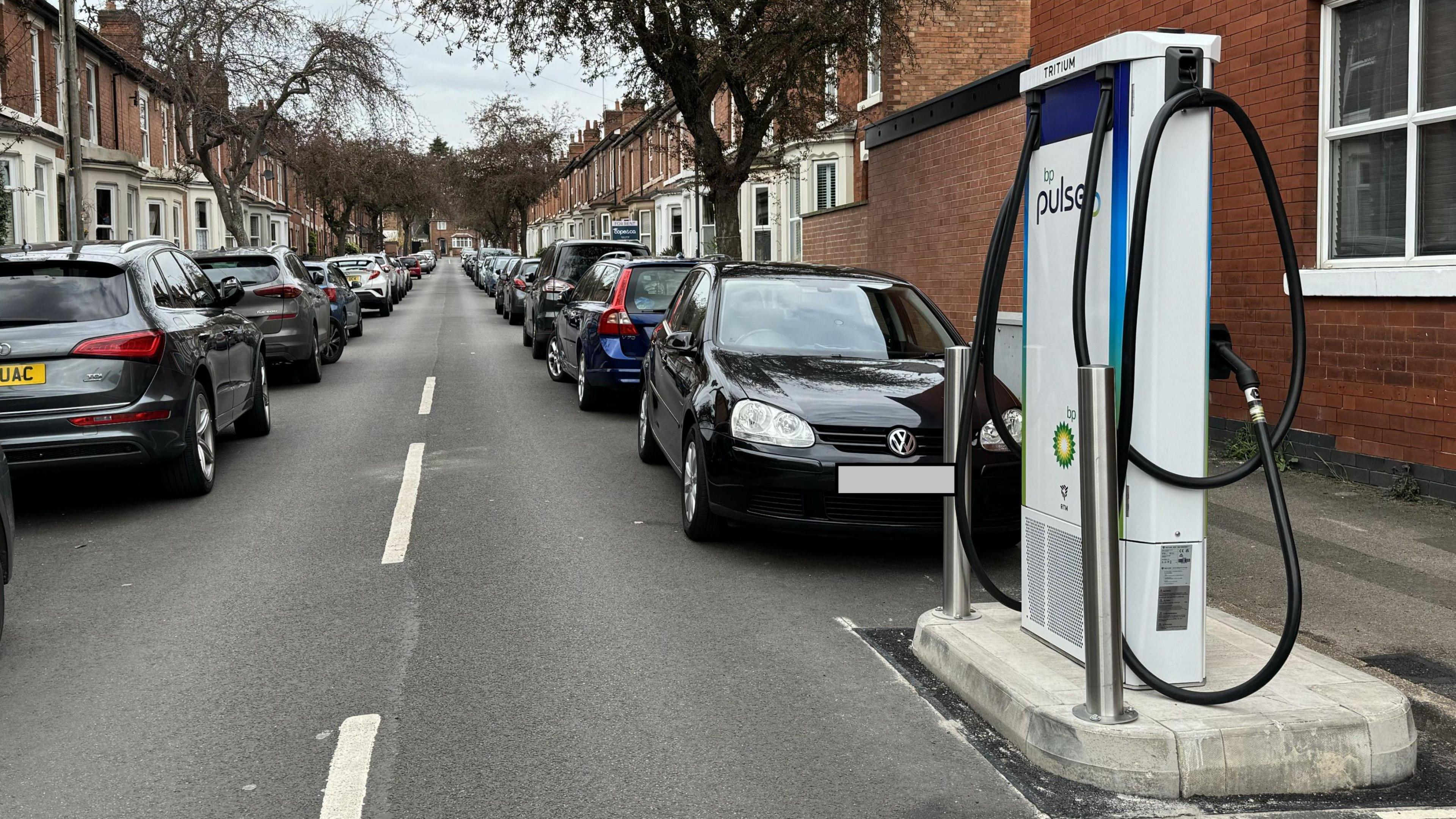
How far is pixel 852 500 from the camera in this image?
6.36m

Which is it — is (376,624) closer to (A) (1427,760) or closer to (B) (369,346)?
(A) (1427,760)

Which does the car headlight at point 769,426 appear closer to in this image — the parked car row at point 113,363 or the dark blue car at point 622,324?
the parked car row at point 113,363

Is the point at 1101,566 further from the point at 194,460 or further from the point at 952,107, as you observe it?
the point at 952,107

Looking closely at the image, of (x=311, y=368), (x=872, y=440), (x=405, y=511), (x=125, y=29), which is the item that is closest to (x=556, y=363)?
(x=311, y=368)

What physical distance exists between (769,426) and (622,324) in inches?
239

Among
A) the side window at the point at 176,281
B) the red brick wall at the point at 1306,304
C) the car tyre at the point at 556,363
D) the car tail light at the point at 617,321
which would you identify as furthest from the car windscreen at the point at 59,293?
the red brick wall at the point at 1306,304

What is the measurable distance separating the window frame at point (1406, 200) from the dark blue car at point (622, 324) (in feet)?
19.1

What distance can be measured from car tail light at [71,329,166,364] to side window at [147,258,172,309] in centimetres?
47

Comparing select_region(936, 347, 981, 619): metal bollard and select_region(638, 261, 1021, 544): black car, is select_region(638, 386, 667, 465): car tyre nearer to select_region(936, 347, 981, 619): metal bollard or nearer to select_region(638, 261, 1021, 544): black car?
select_region(638, 261, 1021, 544): black car

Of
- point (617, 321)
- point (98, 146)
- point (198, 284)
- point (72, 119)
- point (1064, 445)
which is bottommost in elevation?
point (1064, 445)

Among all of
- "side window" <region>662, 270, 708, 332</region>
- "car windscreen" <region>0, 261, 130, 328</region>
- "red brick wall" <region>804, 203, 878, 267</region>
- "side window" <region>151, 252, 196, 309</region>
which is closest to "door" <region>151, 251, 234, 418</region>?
"side window" <region>151, 252, 196, 309</region>

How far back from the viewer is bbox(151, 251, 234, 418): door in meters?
8.43

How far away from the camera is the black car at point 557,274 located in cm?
1825

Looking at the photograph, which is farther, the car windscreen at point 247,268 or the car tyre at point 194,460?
the car windscreen at point 247,268
